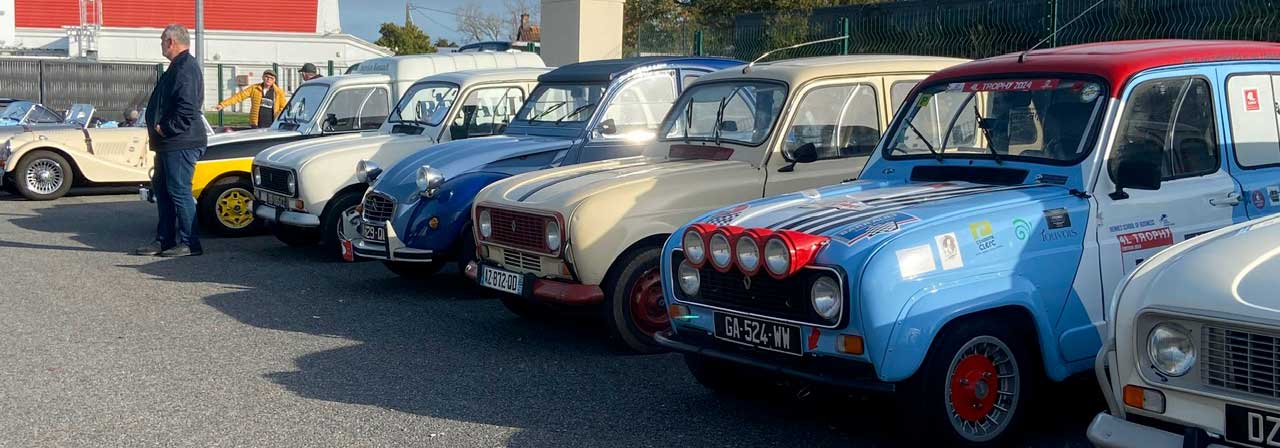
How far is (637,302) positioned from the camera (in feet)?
23.2

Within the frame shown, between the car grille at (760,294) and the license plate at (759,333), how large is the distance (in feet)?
0.13

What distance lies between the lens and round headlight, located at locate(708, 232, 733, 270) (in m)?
5.18

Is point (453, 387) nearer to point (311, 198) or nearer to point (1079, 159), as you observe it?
point (1079, 159)

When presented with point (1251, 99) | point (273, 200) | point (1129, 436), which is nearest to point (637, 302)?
point (1251, 99)

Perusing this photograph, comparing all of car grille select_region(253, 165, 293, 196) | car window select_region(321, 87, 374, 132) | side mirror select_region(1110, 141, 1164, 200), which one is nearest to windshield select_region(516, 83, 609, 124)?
car grille select_region(253, 165, 293, 196)

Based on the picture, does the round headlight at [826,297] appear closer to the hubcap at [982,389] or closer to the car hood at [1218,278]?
the hubcap at [982,389]

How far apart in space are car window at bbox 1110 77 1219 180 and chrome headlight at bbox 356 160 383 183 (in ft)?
20.4

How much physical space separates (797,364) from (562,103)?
5377mm

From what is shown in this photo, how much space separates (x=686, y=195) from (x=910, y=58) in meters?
2.20

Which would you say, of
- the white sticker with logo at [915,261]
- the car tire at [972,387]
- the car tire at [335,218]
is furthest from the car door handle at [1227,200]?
the car tire at [335,218]

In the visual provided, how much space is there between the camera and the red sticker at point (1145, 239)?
5.29 metres

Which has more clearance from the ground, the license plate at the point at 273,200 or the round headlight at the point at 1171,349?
the round headlight at the point at 1171,349

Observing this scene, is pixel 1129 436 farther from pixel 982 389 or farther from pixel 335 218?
pixel 335 218

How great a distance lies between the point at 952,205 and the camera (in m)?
5.09
